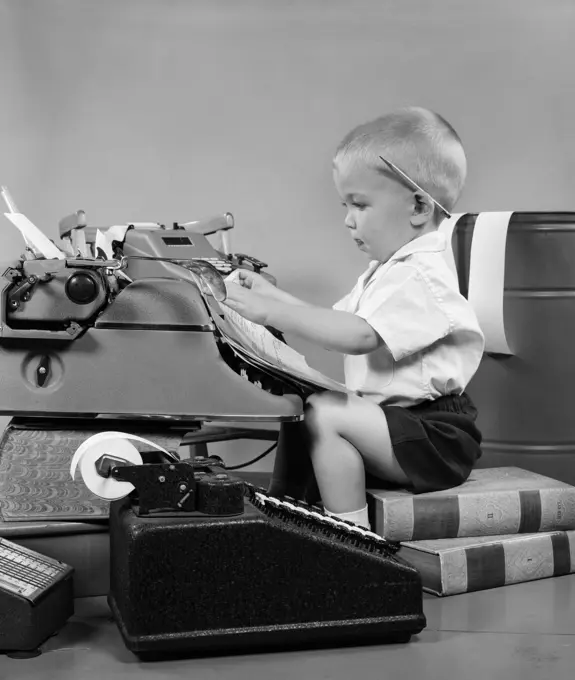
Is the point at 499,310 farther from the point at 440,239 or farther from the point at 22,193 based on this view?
the point at 22,193

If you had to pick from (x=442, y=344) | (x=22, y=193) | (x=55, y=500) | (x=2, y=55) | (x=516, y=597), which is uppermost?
(x=2, y=55)

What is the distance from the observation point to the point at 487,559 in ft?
4.39

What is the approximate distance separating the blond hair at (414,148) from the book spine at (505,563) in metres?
0.59

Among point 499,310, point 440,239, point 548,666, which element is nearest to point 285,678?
point 548,666

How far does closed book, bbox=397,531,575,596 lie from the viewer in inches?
51.1

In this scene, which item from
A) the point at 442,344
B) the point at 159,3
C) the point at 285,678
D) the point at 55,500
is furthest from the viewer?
the point at 159,3

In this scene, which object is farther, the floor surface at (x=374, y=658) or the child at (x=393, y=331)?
the child at (x=393, y=331)

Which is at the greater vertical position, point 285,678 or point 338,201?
point 338,201

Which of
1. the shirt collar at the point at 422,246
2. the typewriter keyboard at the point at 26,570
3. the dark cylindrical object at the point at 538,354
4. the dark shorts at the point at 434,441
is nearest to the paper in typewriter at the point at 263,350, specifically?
the dark shorts at the point at 434,441

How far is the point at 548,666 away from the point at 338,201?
68.7 inches

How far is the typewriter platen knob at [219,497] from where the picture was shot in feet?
3.38

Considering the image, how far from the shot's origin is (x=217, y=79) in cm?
255

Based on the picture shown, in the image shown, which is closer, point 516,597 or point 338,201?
point 516,597

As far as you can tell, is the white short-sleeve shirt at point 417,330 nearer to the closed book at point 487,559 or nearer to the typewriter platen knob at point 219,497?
the closed book at point 487,559
